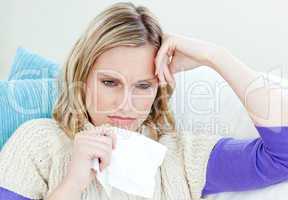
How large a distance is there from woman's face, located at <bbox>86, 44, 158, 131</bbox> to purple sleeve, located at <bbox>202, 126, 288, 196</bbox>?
0.60ft

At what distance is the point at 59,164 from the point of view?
38.2 inches

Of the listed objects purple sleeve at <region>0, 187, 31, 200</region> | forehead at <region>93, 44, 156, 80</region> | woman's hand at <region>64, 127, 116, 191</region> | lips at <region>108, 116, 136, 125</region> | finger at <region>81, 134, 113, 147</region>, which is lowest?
purple sleeve at <region>0, 187, 31, 200</region>

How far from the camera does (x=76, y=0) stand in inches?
65.0

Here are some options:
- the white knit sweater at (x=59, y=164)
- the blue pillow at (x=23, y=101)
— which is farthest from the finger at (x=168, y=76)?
the blue pillow at (x=23, y=101)

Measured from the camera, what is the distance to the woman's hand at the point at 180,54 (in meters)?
0.98

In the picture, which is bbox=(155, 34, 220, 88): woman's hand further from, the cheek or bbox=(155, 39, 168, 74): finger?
the cheek

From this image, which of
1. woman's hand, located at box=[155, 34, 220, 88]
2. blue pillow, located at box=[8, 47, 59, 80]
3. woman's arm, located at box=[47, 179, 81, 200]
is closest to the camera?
woman's arm, located at box=[47, 179, 81, 200]

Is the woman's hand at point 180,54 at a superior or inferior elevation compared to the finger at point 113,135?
superior

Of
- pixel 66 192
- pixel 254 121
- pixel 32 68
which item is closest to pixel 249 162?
pixel 254 121

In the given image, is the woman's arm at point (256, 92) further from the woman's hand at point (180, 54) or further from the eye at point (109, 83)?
the eye at point (109, 83)

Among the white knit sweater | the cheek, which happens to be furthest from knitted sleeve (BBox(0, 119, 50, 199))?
the cheek

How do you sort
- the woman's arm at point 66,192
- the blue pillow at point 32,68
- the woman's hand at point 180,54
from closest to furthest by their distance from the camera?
the woman's arm at point 66,192 → the woman's hand at point 180,54 → the blue pillow at point 32,68

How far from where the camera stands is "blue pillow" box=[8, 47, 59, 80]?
124 cm

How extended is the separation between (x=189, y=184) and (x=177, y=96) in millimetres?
236
